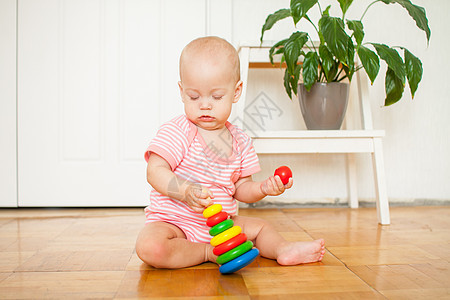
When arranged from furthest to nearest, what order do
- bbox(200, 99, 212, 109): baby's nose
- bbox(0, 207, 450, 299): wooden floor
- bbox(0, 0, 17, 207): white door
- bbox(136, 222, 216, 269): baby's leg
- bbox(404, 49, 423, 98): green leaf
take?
bbox(0, 0, 17, 207): white door, bbox(404, 49, 423, 98): green leaf, bbox(200, 99, 212, 109): baby's nose, bbox(136, 222, 216, 269): baby's leg, bbox(0, 207, 450, 299): wooden floor

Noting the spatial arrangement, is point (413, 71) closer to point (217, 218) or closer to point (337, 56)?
point (337, 56)

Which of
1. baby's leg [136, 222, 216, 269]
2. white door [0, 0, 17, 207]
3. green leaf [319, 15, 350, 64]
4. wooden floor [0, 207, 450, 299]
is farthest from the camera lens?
white door [0, 0, 17, 207]

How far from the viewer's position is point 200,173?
1.03 m

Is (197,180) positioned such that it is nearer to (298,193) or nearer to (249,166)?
(249,166)

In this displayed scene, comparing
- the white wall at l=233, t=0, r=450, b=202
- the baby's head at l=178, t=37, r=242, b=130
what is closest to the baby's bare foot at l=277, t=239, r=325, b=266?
the baby's head at l=178, t=37, r=242, b=130

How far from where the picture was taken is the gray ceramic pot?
56.2 inches

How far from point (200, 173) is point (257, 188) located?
15cm

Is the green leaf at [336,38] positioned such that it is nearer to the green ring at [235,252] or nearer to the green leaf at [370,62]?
the green leaf at [370,62]

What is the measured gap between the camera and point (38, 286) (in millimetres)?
783

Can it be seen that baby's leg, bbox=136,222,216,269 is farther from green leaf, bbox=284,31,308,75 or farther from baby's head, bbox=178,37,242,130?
green leaf, bbox=284,31,308,75

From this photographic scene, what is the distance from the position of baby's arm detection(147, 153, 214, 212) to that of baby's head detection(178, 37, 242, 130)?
142 mm

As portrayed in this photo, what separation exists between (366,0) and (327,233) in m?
1.10

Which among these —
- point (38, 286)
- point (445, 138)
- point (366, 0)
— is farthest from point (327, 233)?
point (366, 0)

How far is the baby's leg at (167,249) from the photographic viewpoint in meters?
0.88
